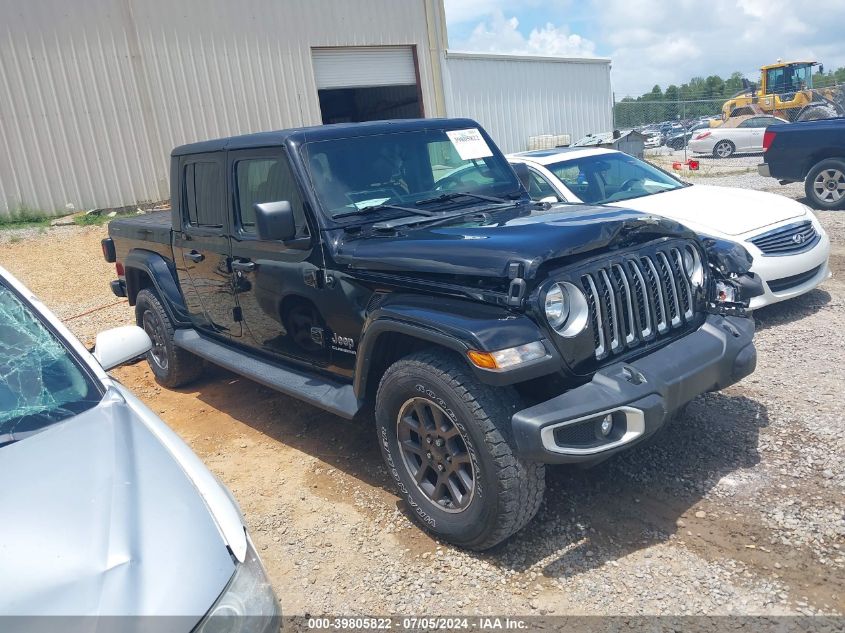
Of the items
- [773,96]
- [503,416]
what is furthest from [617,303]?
[773,96]

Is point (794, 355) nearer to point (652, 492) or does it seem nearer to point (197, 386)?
point (652, 492)

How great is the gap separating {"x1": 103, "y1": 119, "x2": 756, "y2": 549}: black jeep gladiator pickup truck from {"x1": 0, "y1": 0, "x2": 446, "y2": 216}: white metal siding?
32.5 feet

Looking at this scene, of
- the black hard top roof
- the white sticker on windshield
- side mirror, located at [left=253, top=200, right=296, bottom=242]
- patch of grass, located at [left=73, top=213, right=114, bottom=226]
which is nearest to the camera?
side mirror, located at [left=253, top=200, right=296, bottom=242]

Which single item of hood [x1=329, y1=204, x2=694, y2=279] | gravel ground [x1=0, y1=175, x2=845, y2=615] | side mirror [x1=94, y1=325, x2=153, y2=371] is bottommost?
gravel ground [x1=0, y1=175, x2=845, y2=615]

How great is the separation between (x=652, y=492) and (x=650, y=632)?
1063mm

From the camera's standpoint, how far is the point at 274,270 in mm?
4316

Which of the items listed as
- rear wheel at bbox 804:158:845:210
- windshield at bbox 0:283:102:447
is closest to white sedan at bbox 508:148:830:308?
windshield at bbox 0:283:102:447

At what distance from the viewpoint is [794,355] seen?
17.5 feet

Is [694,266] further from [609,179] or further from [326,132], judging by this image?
[609,179]

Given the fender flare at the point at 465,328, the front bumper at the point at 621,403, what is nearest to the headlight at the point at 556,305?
the fender flare at the point at 465,328

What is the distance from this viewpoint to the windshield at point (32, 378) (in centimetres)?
252

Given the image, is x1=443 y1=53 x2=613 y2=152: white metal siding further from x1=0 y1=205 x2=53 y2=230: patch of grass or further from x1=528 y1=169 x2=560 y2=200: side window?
x1=528 y1=169 x2=560 y2=200: side window

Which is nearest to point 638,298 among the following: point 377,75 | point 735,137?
point 377,75

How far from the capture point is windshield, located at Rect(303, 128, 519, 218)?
13.5ft
